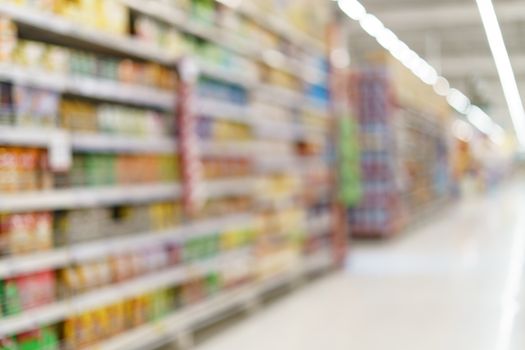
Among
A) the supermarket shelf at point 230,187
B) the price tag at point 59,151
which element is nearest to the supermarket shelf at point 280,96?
the supermarket shelf at point 230,187

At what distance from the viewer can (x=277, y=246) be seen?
5945 mm

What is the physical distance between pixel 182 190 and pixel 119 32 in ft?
3.68

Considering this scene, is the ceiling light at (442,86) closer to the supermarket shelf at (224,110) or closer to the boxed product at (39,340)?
the supermarket shelf at (224,110)

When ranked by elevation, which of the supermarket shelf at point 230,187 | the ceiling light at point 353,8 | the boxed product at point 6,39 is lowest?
the supermarket shelf at point 230,187

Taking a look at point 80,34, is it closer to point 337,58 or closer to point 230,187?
point 230,187

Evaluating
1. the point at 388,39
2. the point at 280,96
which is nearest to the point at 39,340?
the point at 280,96

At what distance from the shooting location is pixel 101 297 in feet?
11.5

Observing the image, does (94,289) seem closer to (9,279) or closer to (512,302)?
(9,279)

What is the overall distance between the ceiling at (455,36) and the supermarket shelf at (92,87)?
7798 mm

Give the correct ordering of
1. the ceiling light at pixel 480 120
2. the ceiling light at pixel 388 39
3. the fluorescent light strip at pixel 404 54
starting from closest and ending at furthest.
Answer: the fluorescent light strip at pixel 404 54
the ceiling light at pixel 388 39
the ceiling light at pixel 480 120

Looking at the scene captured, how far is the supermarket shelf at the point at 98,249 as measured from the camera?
2.98 metres

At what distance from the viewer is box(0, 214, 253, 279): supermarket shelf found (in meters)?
2.98

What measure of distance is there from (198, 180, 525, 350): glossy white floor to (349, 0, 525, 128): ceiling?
4958 mm

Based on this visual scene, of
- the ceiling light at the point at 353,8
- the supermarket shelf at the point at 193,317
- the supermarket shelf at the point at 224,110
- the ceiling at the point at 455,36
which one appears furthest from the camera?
the ceiling at the point at 455,36
